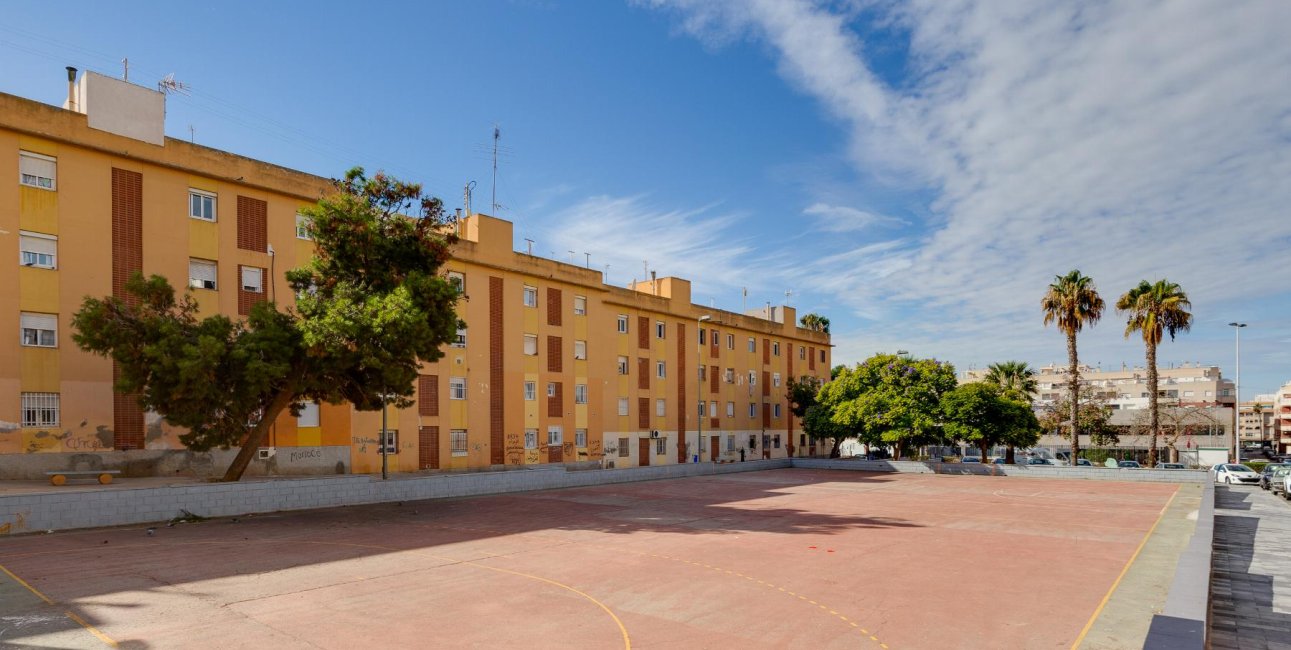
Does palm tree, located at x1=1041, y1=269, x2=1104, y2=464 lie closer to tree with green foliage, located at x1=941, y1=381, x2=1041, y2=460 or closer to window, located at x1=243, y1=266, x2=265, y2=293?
tree with green foliage, located at x1=941, y1=381, x2=1041, y2=460

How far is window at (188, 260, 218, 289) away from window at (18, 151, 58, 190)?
504cm

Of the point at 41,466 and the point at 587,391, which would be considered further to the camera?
the point at 587,391

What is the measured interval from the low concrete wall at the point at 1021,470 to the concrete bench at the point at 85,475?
41890mm

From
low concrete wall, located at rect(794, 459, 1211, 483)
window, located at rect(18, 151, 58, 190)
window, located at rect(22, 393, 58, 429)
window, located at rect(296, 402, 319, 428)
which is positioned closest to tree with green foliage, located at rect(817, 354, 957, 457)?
low concrete wall, located at rect(794, 459, 1211, 483)

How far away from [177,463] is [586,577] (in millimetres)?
20909

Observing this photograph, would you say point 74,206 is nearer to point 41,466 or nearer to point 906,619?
point 41,466

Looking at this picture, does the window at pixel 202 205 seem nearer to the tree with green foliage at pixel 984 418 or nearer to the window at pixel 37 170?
the window at pixel 37 170

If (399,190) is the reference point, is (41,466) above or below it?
below

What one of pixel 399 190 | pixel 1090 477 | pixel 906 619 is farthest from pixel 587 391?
pixel 906 619

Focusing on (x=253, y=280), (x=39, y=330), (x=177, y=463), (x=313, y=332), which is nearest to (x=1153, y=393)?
(x=313, y=332)

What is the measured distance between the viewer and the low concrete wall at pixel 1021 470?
4120 centimetres

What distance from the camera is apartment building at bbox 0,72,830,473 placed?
25.1 m

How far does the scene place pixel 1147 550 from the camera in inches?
739

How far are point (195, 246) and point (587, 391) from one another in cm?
2372
